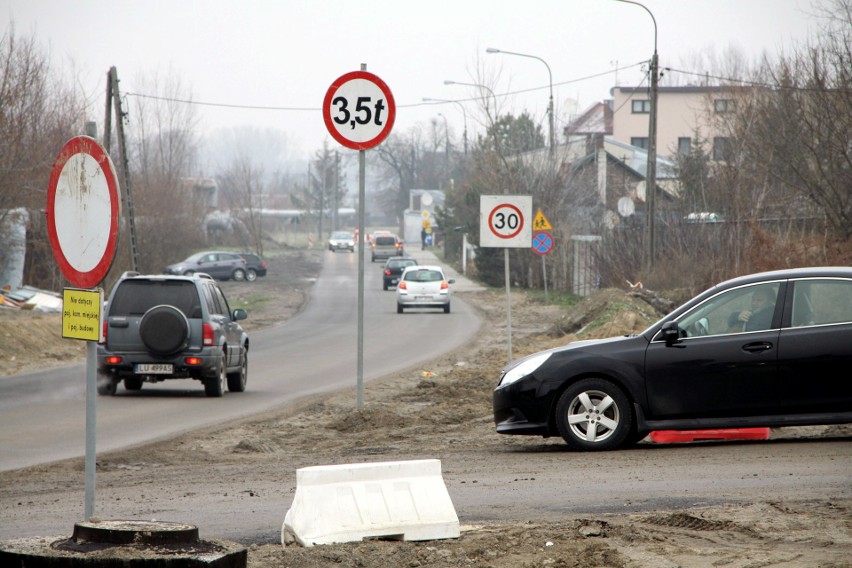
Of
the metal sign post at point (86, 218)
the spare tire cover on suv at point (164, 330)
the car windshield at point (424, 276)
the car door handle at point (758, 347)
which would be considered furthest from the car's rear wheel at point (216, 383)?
the car windshield at point (424, 276)

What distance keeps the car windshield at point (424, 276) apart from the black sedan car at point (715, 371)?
105 ft

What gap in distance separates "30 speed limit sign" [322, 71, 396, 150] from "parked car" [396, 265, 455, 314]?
97.9ft

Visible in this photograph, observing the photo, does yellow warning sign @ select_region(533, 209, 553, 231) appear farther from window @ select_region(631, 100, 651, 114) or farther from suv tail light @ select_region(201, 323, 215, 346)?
window @ select_region(631, 100, 651, 114)

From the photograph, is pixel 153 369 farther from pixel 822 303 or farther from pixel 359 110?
pixel 822 303

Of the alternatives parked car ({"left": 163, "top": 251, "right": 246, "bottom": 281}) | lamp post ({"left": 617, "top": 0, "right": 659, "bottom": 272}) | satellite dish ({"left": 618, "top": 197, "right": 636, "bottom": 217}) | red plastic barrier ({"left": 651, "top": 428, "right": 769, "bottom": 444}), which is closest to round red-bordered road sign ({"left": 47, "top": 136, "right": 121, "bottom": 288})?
red plastic barrier ({"left": 651, "top": 428, "right": 769, "bottom": 444})

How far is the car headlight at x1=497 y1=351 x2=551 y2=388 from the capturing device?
10172 mm

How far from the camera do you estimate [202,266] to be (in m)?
62.2

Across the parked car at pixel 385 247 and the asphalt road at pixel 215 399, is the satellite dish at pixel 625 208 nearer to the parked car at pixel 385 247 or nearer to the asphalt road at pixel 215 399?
the asphalt road at pixel 215 399

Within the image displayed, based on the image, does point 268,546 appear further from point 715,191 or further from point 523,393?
point 715,191

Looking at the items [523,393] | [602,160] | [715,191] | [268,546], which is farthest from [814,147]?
[602,160]

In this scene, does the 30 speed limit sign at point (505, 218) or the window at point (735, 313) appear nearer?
the window at point (735, 313)

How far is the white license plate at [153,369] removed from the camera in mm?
16406

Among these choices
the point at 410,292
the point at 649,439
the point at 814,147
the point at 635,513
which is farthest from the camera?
the point at 410,292

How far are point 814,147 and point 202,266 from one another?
4283 cm
